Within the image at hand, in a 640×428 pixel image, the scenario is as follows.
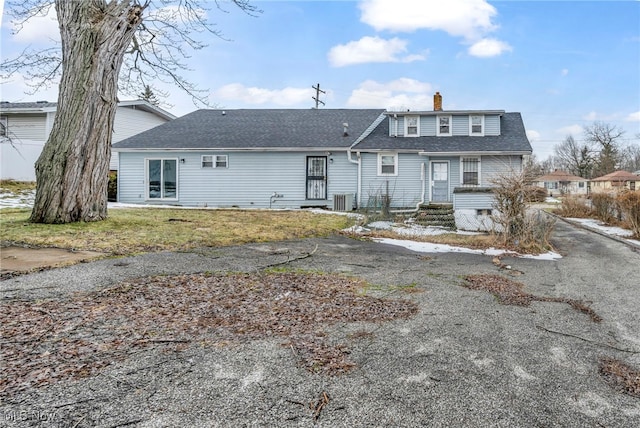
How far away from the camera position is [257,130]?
18688 mm

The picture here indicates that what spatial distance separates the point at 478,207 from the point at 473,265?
7.39 meters

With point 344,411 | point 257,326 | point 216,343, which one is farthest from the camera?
point 257,326

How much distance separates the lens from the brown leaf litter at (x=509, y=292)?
4.57 meters

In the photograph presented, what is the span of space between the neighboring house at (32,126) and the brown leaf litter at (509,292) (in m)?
20.5

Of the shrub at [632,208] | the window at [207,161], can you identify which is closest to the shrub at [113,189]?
the window at [207,161]

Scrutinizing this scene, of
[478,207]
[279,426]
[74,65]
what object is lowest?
[279,426]

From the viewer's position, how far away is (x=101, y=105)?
9.05 meters

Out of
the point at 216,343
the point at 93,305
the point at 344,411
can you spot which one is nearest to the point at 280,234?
the point at 93,305

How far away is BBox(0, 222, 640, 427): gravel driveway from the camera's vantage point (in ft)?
7.08

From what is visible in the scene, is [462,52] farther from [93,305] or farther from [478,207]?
[93,305]

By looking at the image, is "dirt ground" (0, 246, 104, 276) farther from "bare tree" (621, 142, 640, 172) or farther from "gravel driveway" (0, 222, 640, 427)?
"bare tree" (621, 142, 640, 172)

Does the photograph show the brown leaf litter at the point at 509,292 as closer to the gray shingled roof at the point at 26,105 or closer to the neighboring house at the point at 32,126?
the neighboring house at the point at 32,126

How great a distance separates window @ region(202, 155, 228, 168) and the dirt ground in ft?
37.2

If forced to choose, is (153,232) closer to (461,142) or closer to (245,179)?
(245,179)
